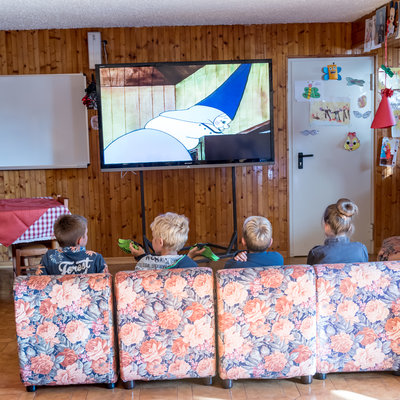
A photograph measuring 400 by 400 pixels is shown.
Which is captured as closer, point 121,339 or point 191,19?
point 121,339

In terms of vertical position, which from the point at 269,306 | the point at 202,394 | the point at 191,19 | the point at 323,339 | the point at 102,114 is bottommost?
the point at 202,394

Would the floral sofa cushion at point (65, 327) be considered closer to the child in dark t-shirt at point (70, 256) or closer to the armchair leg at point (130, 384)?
the armchair leg at point (130, 384)

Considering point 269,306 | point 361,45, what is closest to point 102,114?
point 361,45

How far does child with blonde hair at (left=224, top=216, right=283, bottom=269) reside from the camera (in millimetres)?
2752

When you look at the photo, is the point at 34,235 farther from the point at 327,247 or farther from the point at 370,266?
the point at 370,266

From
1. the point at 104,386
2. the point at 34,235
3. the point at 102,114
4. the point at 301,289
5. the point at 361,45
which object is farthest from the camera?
the point at 361,45

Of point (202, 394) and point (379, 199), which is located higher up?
point (379, 199)

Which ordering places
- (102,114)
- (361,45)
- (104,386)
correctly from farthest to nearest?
1. (361,45)
2. (102,114)
3. (104,386)

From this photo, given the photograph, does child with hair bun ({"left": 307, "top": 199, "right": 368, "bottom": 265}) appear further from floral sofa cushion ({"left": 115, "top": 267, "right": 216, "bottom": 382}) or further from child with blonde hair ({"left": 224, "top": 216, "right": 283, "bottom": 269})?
floral sofa cushion ({"left": 115, "top": 267, "right": 216, "bottom": 382})

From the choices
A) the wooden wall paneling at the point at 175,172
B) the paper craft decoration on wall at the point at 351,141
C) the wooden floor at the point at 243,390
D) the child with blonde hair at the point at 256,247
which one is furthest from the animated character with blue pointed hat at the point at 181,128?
the wooden floor at the point at 243,390

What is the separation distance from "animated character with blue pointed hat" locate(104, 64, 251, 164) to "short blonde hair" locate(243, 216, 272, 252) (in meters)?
2.34

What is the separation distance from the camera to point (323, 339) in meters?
2.68

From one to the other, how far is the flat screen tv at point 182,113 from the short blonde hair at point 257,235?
7.61ft

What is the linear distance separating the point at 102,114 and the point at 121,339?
9.03 feet
